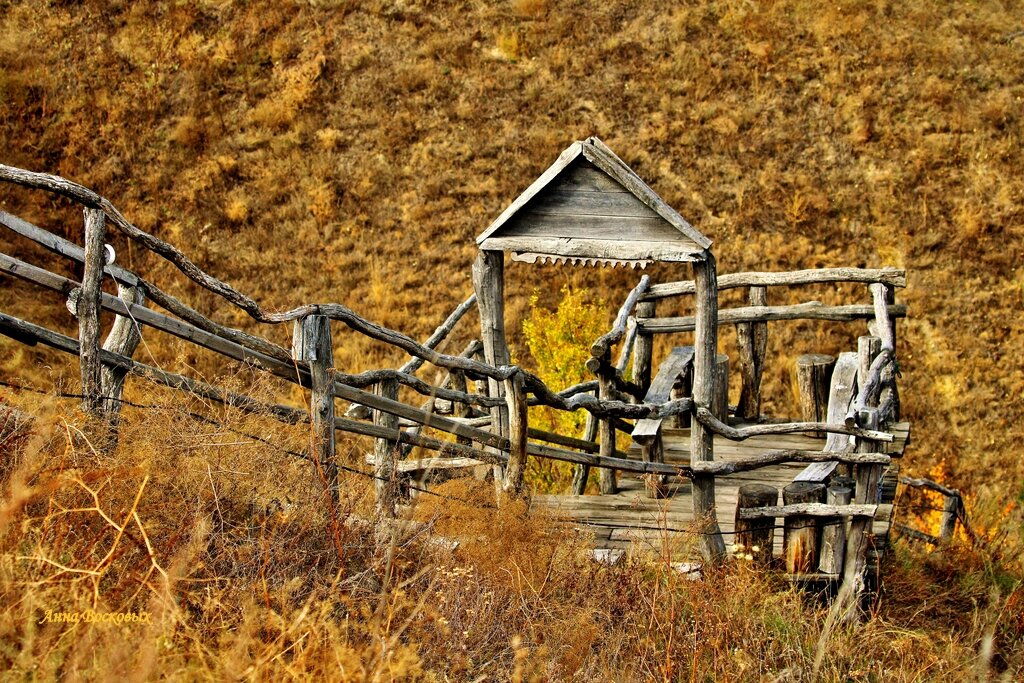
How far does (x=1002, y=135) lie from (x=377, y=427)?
64.8 feet

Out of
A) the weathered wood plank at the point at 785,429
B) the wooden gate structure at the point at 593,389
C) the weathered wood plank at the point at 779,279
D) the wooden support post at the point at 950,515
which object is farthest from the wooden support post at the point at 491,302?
the wooden support post at the point at 950,515

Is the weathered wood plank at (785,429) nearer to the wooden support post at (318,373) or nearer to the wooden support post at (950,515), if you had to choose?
the wooden support post at (318,373)

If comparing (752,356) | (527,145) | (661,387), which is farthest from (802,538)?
(527,145)

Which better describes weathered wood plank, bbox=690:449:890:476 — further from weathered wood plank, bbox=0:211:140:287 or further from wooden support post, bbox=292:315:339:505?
weathered wood plank, bbox=0:211:140:287

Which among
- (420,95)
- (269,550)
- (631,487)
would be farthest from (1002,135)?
(269,550)

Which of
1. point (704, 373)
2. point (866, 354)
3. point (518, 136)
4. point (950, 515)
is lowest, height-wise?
point (950, 515)

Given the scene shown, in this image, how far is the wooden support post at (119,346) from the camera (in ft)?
17.9

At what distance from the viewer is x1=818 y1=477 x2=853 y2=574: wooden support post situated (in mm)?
7855

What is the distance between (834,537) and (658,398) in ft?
7.13

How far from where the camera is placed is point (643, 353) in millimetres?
11891

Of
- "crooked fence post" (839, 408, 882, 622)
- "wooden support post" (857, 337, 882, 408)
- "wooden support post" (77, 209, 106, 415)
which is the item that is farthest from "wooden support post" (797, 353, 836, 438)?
"wooden support post" (77, 209, 106, 415)

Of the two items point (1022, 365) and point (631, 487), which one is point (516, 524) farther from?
point (1022, 365)

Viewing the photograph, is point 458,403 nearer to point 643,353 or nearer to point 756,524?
point 643,353

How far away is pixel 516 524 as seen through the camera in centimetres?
630
